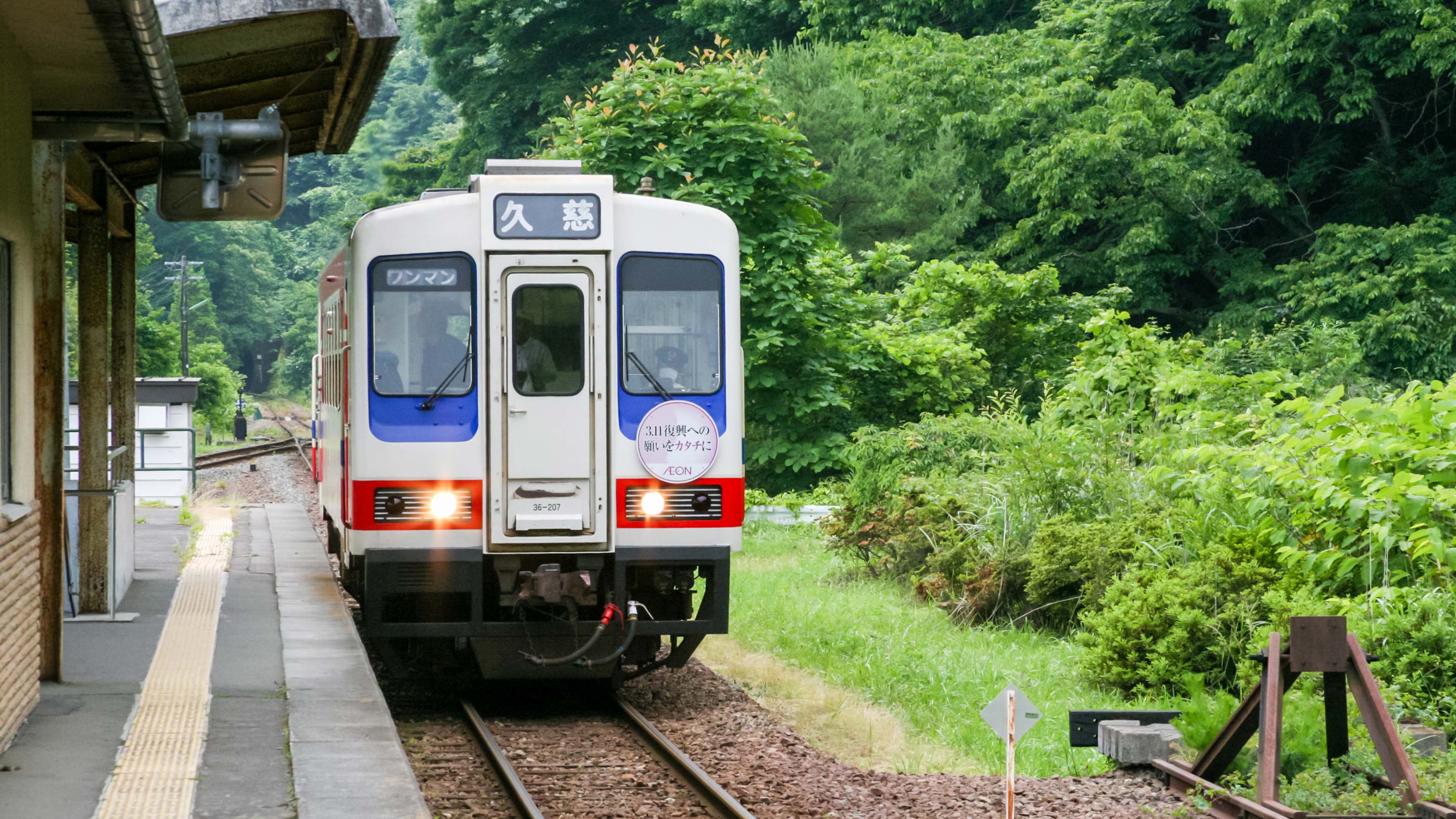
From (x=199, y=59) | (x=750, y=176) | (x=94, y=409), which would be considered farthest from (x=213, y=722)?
(x=750, y=176)

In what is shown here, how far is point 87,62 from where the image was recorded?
7406 millimetres

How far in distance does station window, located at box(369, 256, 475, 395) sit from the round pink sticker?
1.23 meters

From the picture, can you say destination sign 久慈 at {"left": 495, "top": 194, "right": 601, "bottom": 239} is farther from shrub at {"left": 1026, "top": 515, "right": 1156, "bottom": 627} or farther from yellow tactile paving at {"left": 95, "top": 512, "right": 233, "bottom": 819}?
shrub at {"left": 1026, "top": 515, "right": 1156, "bottom": 627}

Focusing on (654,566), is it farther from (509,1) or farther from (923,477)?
(509,1)

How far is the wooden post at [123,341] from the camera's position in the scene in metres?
13.3

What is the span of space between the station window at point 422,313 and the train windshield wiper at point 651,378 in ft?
3.28

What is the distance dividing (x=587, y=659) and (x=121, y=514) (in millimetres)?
5684

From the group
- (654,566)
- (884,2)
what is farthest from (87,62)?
(884,2)

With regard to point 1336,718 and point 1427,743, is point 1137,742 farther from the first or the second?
point 1427,743

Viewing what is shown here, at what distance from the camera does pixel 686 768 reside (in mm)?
7965

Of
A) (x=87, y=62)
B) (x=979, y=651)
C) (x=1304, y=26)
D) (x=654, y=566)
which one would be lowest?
(x=979, y=651)

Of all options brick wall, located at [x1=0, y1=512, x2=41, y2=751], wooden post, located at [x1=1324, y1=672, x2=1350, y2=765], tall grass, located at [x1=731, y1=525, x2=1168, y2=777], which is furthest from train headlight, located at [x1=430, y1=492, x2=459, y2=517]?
wooden post, located at [x1=1324, y1=672, x2=1350, y2=765]

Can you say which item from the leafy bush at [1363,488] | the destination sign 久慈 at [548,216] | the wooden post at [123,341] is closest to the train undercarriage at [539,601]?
the destination sign 久慈 at [548,216]

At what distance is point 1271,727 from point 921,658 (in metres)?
4.34
